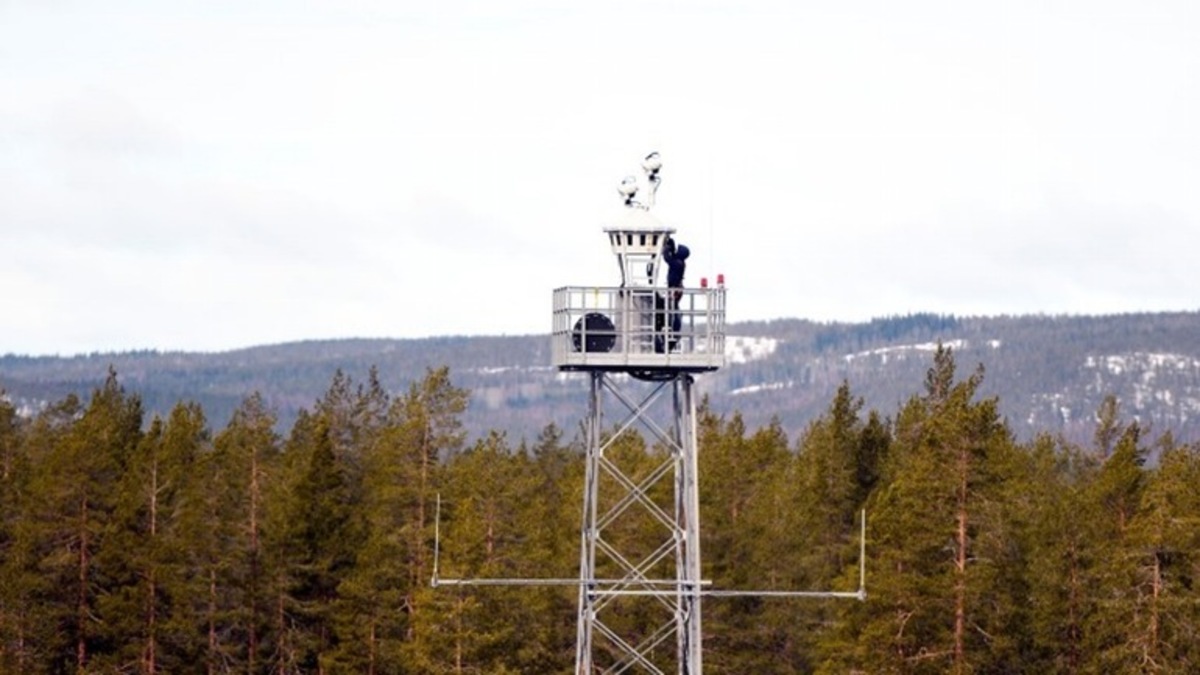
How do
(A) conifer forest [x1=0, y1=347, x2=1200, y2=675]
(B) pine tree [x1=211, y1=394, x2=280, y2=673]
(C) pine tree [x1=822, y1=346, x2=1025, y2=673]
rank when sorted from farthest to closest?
(B) pine tree [x1=211, y1=394, x2=280, y2=673], (A) conifer forest [x1=0, y1=347, x2=1200, y2=675], (C) pine tree [x1=822, y1=346, x2=1025, y2=673]

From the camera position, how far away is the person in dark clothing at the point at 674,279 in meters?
46.2

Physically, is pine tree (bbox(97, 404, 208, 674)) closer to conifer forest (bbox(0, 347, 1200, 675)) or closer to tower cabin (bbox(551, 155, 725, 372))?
conifer forest (bbox(0, 347, 1200, 675))

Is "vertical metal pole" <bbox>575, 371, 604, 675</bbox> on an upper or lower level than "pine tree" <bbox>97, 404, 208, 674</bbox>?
upper

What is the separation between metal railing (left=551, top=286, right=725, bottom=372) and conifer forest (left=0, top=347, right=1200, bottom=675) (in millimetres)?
21915

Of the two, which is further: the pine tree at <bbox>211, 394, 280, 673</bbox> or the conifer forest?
the pine tree at <bbox>211, 394, 280, 673</bbox>

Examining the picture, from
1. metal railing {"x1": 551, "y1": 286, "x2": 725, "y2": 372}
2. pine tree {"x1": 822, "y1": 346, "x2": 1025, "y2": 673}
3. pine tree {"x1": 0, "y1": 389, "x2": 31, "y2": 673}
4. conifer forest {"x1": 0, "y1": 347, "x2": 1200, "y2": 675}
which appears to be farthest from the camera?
pine tree {"x1": 0, "y1": 389, "x2": 31, "y2": 673}

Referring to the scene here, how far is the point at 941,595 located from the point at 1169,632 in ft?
20.1

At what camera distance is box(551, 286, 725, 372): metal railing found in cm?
4581

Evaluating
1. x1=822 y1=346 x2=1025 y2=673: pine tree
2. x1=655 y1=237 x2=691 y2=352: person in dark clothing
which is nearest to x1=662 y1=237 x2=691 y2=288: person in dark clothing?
x1=655 y1=237 x2=691 y2=352: person in dark clothing

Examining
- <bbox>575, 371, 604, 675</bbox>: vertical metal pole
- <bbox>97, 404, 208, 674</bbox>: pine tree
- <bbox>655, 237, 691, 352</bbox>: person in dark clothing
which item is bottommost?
<bbox>97, 404, 208, 674</bbox>: pine tree

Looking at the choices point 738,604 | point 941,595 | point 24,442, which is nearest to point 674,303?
point 941,595

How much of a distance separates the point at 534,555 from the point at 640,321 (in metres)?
27.3

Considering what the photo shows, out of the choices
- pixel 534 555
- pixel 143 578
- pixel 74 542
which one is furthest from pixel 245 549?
pixel 534 555

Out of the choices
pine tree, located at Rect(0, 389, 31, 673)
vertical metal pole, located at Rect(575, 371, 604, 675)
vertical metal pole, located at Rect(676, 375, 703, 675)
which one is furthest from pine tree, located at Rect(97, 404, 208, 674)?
vertical metal pole, located at Rect(676, 375, 703, 675)
